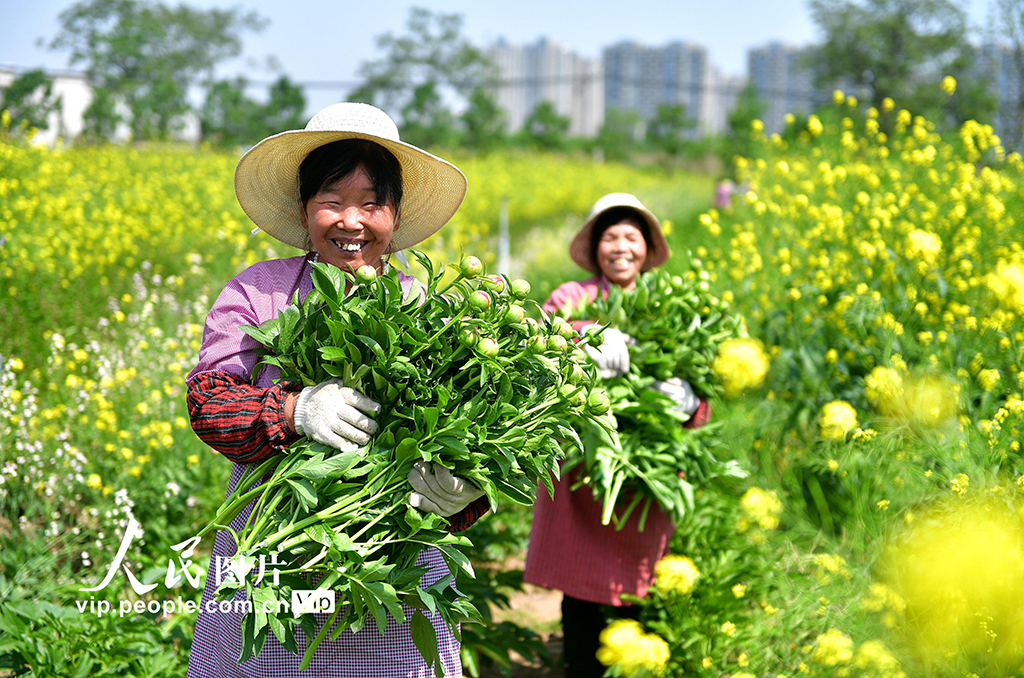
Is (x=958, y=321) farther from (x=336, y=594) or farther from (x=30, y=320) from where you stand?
(x=30, y=320)

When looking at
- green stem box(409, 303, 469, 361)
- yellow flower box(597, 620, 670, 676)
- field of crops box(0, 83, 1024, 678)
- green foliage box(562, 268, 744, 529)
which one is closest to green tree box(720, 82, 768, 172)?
field of crops box(0, 83, 1024, 678)

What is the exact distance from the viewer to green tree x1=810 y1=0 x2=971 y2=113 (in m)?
25.1

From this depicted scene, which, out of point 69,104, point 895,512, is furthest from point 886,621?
point 69,104

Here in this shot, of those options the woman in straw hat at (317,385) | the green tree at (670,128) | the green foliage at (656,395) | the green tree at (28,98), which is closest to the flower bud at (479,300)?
the woman in straw hat at (317,385)

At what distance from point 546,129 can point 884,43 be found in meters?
12.3

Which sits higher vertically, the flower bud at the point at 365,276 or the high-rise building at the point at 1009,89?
the high-rise building at the point at 1009,89

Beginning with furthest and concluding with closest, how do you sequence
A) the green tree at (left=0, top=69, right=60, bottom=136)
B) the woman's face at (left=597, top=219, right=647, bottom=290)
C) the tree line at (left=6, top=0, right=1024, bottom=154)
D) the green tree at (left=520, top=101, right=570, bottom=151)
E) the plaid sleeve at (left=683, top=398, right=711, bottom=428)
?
the green tree at (left=520, top=101, right=570, bottom=151) < the tree line at (left=6, top=0, right=1024, bottom=154) < the green tree at (left=0, top=69, right=60, bottom=136) < the woman's face at (left=597, top=219, right=647, bottom=290) < the plaid sleeve at (left=683, top=398, right=711, bottom=428)

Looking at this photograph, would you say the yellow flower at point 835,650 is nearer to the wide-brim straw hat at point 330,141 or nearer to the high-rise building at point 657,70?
the wide-brim straw hat at point 330,141

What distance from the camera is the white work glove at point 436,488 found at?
134 centimetres

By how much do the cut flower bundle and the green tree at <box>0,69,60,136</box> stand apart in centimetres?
1134

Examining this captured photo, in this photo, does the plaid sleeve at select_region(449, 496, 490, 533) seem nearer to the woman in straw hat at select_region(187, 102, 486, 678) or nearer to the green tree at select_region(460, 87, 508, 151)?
the woman in straw hat at select_region(187, 102, 486, 678)

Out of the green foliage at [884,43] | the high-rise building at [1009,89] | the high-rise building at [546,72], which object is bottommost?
the high-rise building at [1009,89]

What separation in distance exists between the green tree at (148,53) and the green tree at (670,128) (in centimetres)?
1724

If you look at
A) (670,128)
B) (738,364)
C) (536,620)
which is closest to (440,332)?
(738,364)
